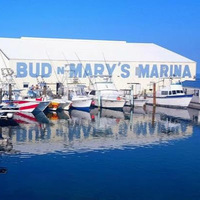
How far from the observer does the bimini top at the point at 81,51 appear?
42.4 m

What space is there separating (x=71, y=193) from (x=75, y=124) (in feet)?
46.6

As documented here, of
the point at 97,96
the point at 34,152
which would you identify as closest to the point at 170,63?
the point at 97,96

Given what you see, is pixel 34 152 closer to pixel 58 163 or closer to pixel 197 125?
pixel 58 163

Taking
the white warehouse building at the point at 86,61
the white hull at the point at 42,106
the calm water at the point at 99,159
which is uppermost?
the white warehouse building at the point at 86,61

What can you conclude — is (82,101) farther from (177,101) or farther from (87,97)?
(177,101)

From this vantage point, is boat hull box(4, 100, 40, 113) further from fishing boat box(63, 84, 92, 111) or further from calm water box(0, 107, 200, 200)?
fishing boat box(63, 84, 92, 111)

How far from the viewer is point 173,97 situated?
123 ft

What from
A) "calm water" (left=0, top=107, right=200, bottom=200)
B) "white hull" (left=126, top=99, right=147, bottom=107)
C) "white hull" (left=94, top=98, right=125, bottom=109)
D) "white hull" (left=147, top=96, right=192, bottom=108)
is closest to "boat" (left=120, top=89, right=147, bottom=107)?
"white hull" (left=126, top=99, right=147, bottom=107)

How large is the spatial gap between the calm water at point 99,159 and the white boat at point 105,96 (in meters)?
7.64

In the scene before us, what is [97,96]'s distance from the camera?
123 feet

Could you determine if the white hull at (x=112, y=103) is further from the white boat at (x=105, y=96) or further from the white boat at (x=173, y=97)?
the white boat at (x=173, y=97)

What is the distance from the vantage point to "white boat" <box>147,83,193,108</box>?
37.5 m

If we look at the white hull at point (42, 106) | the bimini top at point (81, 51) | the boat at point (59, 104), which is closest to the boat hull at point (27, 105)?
the white hull at point (42, 106)

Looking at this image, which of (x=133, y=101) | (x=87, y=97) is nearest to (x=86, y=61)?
(x=133, y=101)
